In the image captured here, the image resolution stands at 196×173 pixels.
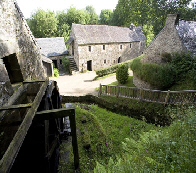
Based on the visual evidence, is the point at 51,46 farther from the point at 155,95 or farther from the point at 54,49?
the point at 155,95

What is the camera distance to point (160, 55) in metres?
11.5

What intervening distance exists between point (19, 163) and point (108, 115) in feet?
21.7

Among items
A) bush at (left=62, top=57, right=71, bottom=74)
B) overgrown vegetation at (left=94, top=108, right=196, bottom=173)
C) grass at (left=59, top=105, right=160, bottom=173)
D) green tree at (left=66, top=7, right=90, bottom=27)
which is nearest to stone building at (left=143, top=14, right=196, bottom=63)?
grass at (left=59, top=105, right=160, bottom=173)

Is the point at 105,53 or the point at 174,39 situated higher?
the point at 174,39

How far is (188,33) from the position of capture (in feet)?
34.0

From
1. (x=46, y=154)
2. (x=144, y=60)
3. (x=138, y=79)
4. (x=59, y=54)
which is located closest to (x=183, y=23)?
(x=144, y=60)

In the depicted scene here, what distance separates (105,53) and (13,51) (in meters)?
21.2

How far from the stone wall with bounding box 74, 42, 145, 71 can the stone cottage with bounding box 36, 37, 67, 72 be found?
125 inches

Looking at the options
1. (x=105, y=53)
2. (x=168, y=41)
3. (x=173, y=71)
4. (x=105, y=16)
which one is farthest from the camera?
(x=105, y=16)

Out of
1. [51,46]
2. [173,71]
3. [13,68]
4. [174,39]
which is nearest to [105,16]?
[51,46]

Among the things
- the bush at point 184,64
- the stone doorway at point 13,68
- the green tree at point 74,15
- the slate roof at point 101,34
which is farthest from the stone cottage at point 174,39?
the green tree at point 74,15

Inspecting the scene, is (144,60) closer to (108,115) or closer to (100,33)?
(108,115)

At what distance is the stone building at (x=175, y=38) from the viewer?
9.97 m

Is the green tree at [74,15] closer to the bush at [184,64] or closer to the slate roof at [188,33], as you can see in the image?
the slate roof at [188,33]
